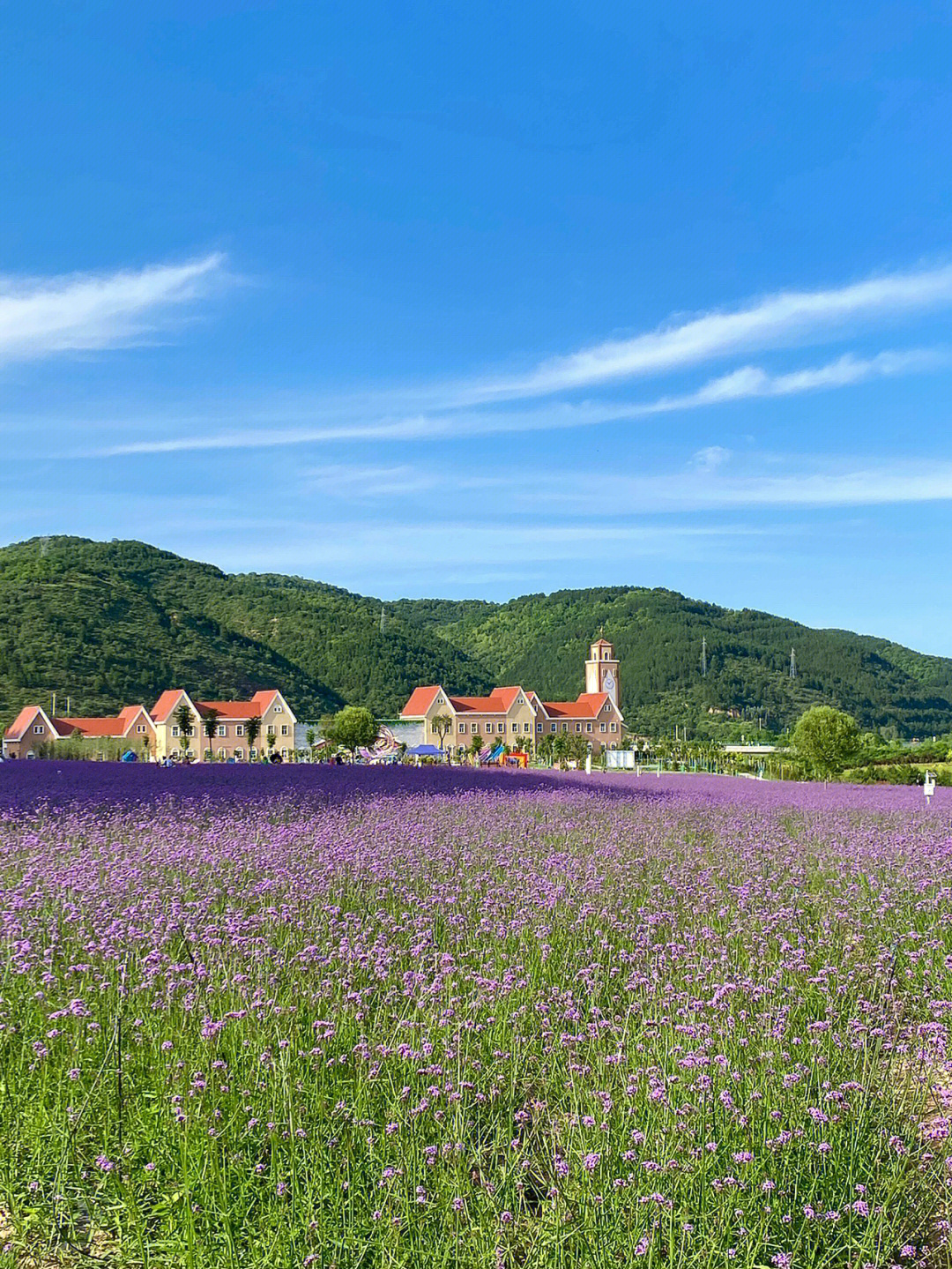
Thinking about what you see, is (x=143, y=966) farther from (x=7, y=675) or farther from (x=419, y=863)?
(x=7, y=675)

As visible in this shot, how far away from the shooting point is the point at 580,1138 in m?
3.31

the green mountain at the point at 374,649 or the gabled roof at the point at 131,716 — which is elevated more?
the green mountain at the point at 374,649

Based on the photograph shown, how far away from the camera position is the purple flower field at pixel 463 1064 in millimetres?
2998

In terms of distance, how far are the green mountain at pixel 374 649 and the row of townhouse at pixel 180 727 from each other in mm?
5977

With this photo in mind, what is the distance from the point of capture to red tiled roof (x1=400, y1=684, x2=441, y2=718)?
9750cm

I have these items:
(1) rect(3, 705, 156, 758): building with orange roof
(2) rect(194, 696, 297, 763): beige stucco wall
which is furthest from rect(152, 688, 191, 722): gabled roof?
(2) rect(194, 696, 297, 763): beige stucco wall

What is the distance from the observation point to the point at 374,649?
443 feet

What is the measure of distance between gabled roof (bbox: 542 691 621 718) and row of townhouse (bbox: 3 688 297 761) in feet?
92.0

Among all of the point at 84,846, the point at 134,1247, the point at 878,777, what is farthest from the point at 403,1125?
the point at 878,777

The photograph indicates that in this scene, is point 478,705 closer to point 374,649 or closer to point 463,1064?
point 374,649

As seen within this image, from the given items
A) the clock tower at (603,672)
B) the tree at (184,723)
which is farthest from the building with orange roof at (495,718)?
the tree at (184,723)

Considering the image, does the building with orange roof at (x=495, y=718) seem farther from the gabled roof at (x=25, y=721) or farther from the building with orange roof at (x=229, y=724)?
the gabled roof at (x=25, y=721)

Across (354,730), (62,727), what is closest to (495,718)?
(354,730)

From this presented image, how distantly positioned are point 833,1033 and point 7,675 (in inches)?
3307
